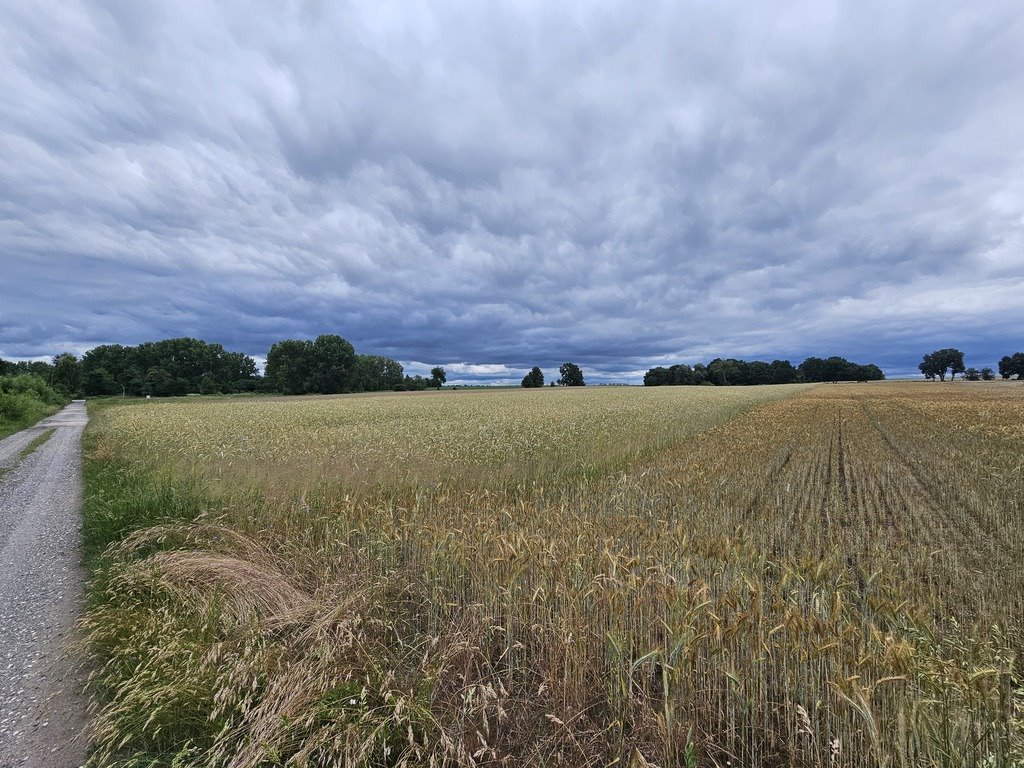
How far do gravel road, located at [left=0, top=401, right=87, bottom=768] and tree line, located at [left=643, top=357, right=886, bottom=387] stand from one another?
162 meters

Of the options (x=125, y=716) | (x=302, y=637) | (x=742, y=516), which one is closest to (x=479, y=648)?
(x=302, y=637)

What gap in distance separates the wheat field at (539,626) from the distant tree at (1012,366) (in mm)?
203565

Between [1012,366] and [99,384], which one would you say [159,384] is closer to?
[99,384]

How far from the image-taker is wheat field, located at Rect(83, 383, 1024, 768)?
2852 mm

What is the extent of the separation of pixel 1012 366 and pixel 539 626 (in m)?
217

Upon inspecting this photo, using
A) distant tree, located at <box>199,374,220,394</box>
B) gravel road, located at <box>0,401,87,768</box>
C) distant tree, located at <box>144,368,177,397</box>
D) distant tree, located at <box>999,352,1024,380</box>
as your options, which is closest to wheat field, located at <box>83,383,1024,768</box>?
gravel road, located at <box>0,401,87,768</box>

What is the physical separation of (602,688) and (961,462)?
571 inches

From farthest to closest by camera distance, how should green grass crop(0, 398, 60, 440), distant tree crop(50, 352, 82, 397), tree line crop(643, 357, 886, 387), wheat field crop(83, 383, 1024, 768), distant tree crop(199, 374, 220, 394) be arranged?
tree line crop(643, 357, 886, 387)
distant tree crop(199, 374, 220, 394)
distant tree crop(50, 352, 82, 397)
green grass crop(0, 398, 60, 440)
wheat field crop(83, 383, 1024, 768)

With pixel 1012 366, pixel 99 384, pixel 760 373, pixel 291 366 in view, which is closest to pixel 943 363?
pixel 1012 366

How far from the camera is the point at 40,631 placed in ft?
15.5

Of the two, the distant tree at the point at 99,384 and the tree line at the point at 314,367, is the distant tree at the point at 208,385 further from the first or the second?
the distant tree at the point at 99,384

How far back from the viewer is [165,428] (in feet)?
53.2

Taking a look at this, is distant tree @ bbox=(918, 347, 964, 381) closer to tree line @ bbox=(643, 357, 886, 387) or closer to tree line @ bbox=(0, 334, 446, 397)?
tree line @ bbox=(643, 357, 886, 387)

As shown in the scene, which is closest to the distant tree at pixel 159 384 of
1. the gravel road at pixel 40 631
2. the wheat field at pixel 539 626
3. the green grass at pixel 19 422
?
the green grass at pixel 19 422
